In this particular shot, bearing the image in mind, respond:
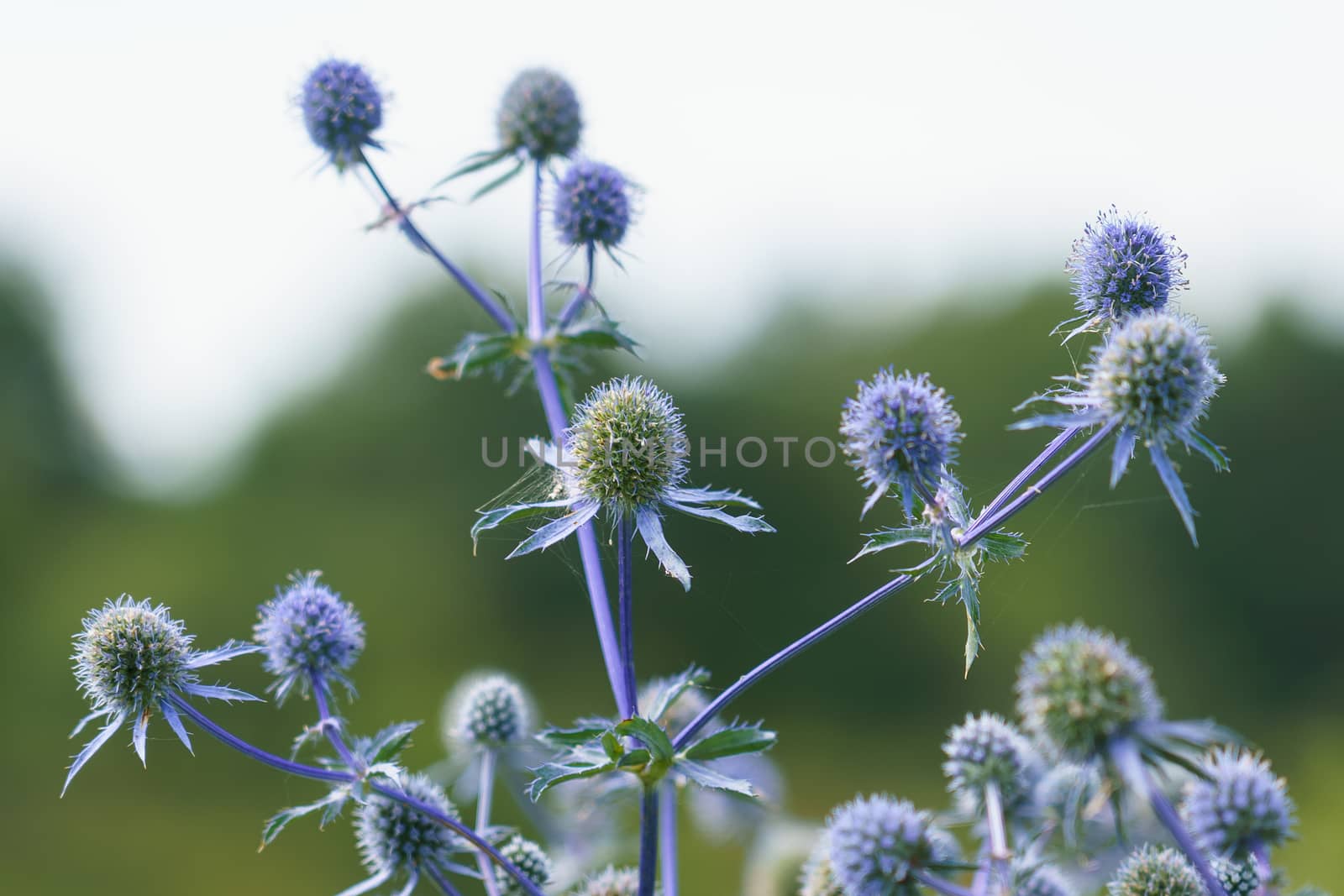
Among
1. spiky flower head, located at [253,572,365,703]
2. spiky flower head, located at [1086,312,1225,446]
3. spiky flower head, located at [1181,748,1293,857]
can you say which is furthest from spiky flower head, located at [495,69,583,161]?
spiky flower head, located at [1181,748,1293,857]

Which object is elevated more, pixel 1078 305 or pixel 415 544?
pixel 415 544

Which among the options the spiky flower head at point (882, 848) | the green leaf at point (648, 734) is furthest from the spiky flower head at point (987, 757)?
the green leaf at point (648, 734)

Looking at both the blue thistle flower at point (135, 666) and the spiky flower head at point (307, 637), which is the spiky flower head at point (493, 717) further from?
the blue thistle flower at point (135, 666)

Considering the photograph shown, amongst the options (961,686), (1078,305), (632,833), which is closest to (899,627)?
(961,686)

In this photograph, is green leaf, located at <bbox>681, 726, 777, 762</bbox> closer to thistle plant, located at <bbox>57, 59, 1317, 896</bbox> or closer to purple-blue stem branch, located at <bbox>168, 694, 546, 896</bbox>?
thistle plant, located at <bbox>57, 59, 1317, 896</bbox>

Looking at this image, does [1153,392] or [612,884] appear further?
[612,884]

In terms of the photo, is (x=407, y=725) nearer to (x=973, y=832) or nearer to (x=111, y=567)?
(x=973, y=832)

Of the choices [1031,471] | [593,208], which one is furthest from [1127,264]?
[593,208]

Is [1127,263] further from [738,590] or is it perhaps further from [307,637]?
[738,590]
